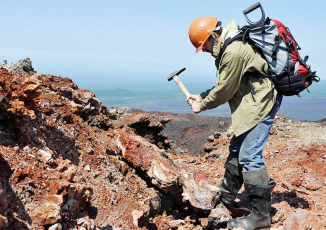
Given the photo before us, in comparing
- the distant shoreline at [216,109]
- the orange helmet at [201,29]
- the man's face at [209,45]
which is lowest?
the distant shoreline at [216,109]

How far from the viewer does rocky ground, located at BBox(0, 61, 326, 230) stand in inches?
114

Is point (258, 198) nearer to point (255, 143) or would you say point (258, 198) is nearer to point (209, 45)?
point (255, 143)

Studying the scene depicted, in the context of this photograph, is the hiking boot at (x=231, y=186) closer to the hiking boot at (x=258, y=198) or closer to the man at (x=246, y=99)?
the man at (x=246, y=99)

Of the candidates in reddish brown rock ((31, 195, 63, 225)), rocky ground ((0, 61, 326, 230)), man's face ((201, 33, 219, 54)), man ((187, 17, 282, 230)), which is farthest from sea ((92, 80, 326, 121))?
reddish brown rock ((31, 195, 63, 225))

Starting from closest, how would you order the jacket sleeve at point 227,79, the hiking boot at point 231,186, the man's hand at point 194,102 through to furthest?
1. the jacket sleeve at point 227,79
2. the man's hand at point 194,102
3. the hiking boot at point 231,186

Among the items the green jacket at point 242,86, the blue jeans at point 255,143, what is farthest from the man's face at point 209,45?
the blue jeans at point 255,143

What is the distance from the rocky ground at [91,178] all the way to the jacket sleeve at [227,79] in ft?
4.22

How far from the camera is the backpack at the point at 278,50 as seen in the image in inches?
140

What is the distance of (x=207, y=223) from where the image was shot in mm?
4152

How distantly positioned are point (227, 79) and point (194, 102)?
26.7 inches

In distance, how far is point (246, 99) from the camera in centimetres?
379

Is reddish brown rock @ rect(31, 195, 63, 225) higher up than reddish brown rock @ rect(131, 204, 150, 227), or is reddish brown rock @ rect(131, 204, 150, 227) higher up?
reddish brown rock @ rect(31, 195, 63, 225)

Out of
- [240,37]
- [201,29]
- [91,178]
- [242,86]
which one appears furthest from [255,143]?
[91,178]

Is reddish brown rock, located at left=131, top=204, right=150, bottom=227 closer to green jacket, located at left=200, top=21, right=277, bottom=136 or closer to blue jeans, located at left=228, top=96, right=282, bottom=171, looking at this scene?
blue jeans, located at left=228, top=96, right=282, bottom=171
